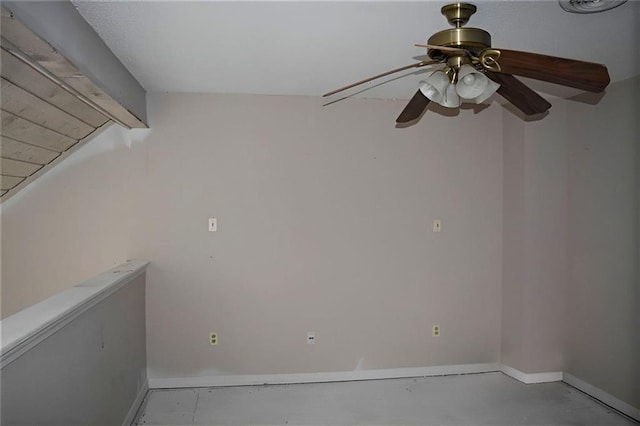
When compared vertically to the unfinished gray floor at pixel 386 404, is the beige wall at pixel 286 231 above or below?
above

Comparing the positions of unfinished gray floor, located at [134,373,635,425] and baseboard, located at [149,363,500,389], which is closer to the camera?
unfinished gray floor, located at [134,373,635,425]

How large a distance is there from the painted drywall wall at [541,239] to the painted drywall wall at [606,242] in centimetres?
7

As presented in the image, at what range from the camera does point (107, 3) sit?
203 centimetres

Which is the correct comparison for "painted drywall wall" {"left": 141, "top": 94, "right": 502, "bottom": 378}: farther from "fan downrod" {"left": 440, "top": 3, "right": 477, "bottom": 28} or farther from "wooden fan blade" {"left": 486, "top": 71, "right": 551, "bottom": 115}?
"fan downrod" {"left": 440, "top": 3, "right": 477, "bottom": 28}

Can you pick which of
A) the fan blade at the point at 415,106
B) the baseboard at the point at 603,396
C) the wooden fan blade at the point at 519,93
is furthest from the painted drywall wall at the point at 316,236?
the wooden fan blade at the point at 519,93

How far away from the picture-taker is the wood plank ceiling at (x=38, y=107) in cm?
191

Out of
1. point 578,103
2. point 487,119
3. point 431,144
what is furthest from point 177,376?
point 578,103

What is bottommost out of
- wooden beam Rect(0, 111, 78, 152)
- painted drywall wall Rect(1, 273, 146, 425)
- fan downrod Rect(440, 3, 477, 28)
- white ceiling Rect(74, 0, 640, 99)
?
painted drywall wall Rect(1, 273, 146, 425)

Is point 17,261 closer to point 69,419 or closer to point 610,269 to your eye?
point 69,419

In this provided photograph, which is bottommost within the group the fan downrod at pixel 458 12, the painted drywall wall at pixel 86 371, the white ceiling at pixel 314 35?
the painted drywall wall at pixel 86 371

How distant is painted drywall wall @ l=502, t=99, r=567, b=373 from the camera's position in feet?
12.4

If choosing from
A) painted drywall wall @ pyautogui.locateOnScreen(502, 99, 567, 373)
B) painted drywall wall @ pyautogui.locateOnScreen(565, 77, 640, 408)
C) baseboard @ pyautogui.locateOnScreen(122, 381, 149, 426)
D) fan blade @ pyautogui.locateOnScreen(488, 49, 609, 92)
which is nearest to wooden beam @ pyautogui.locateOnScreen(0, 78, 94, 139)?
baseboard @ pyautogui.locateOnScreen(122, 381, 149, 426)

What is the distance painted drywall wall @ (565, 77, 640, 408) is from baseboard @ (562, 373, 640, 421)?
31 mm

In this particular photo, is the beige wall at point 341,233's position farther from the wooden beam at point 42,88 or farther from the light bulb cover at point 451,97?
the light bulb cover at point 451,97
